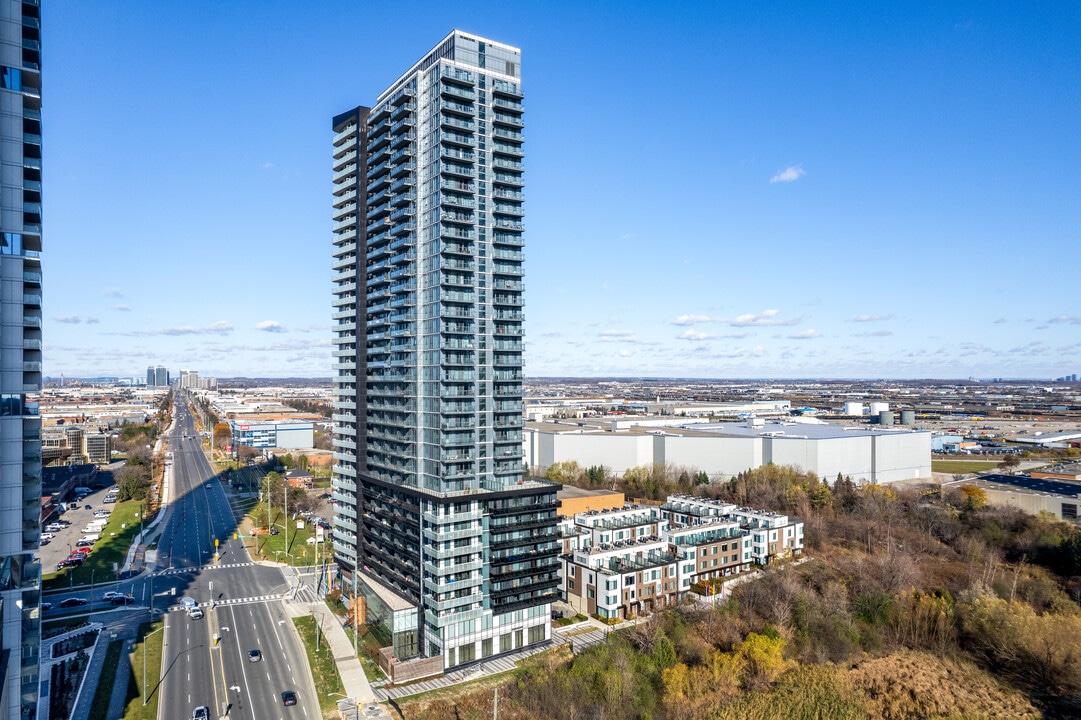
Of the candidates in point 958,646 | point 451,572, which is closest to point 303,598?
point 451,572

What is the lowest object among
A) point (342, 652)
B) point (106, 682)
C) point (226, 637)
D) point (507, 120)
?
point (342, 652)

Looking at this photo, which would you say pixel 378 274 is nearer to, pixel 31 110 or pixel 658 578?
pixel 31 110

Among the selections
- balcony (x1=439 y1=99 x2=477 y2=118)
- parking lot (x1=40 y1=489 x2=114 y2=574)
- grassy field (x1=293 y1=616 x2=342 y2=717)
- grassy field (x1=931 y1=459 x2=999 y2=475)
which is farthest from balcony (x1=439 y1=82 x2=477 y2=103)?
grassy field (x1=931 y1=459 x2=999 y2=475)

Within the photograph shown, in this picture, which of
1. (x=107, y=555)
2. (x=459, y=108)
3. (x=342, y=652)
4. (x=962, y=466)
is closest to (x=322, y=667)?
(x=342, y=652)

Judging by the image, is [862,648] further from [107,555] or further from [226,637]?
[107,555]

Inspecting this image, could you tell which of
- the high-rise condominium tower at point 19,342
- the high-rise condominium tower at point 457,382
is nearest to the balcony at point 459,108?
the high-rise condominium tower at point 457,382

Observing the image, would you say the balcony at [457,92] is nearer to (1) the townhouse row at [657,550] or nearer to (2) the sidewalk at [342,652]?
(1) the townhouse row at [657,550]
